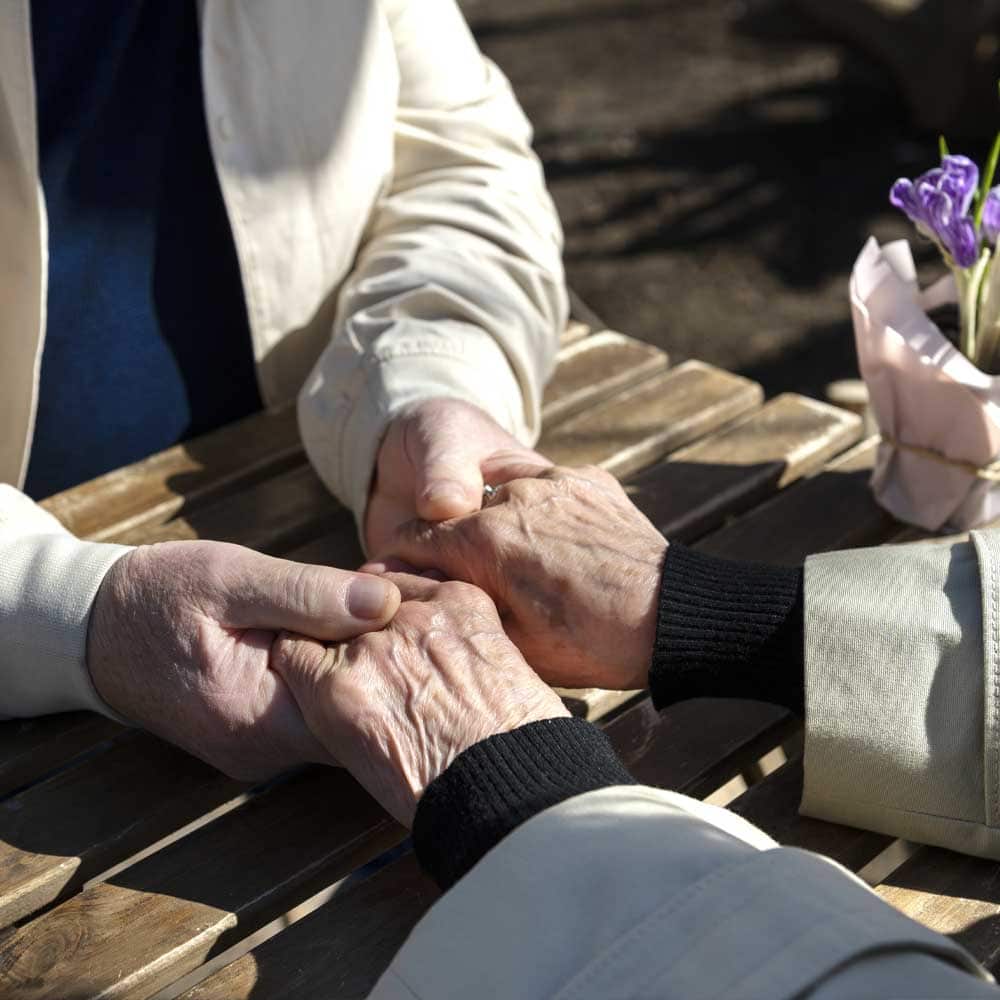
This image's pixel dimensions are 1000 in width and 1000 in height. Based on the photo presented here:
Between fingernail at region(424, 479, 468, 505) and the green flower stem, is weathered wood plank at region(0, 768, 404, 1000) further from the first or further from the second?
the green flower stem

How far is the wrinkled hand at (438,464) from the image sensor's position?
5.18 feet

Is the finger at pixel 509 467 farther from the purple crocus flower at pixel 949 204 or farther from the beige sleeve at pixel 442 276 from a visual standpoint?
the purple crocus flower at pixel 949 204

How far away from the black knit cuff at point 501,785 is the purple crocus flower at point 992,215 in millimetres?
756

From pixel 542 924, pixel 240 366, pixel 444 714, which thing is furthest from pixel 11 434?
pixel 542 924

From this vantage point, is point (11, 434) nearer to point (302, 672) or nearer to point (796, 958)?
point (302, 672)

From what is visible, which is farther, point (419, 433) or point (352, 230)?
point (352, 230)

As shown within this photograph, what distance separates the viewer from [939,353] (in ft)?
5.29

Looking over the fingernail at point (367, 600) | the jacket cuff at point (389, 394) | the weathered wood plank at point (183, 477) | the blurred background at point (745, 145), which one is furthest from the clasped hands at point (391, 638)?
the blurred background at point (745, 145)

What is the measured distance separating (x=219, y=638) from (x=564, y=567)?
40cm

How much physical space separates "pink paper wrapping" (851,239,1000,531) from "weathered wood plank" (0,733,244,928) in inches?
36.6

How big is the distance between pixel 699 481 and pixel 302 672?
70 centimetres

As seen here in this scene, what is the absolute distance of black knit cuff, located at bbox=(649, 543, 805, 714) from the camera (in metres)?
1.43

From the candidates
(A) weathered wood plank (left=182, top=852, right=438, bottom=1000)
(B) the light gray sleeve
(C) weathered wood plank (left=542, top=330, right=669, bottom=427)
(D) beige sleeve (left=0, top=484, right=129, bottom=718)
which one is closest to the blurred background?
(C) weathered wood plank (left=542, top=330, right=669, bottom=427)

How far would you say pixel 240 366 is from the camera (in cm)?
208
